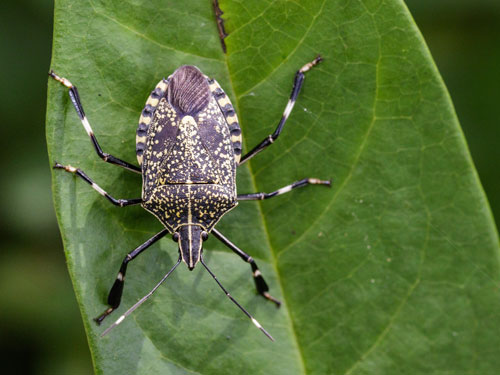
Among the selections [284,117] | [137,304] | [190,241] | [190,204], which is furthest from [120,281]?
[284,117]

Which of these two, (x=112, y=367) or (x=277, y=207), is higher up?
(x=277, y=207)

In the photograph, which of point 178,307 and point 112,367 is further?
point 178,307

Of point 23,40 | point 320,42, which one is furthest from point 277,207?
point 23,40

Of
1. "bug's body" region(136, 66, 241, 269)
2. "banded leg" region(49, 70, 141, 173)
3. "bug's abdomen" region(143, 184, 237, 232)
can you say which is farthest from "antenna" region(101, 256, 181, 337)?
"banded leg" region(49, 70, 141, 173)

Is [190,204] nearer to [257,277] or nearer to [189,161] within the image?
[189,161]

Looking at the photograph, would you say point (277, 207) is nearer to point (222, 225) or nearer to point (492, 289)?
point (222, 225)

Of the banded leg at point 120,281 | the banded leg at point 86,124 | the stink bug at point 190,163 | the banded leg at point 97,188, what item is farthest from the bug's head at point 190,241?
the banded leg at point 86,124

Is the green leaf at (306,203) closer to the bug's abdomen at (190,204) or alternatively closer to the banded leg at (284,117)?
the banded leg at (284,117)
